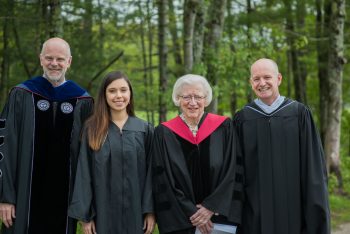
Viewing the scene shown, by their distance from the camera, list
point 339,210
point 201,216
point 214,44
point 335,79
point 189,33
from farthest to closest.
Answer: point 335,79 → point 339,210 → point 214,44 → point 189,33 → point 201,216

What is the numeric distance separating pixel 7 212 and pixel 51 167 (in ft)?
1.89

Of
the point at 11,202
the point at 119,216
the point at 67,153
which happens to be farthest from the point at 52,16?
the point at 119,216

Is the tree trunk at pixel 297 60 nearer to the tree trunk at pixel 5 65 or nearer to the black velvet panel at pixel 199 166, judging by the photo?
the tree trunk at pixel 5 65

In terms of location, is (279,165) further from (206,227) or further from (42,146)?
(42,146)

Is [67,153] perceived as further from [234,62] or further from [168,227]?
[234,62]

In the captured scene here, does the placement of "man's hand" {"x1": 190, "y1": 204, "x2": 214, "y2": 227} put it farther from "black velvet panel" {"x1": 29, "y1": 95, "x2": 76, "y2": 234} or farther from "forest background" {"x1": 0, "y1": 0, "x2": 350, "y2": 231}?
"forest background" {"x1": 0, "y1": 0, "x2": 350, "y2": 231}

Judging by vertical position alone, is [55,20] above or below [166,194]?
above

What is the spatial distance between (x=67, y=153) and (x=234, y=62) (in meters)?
4.77

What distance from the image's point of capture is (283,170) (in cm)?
412

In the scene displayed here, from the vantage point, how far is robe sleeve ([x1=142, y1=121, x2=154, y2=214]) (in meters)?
3.96

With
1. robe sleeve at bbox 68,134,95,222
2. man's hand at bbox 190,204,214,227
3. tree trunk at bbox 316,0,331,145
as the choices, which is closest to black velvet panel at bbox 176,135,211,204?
man's hand at bbox 190,204,214,227

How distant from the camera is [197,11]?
8172 millimetres

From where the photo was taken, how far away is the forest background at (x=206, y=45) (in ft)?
27.2

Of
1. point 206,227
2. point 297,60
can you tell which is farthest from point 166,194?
point 297,60
